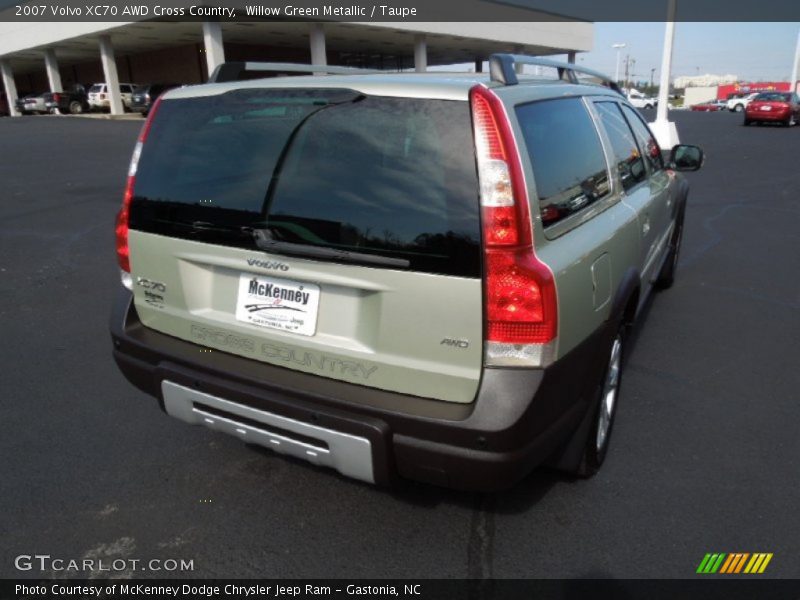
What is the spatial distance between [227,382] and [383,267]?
2.72 ft

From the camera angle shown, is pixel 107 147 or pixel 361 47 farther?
pixel 361 47

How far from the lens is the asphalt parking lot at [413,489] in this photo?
7.93 ft

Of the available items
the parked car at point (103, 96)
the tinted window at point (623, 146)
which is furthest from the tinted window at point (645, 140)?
the parked car at point (103, 96)

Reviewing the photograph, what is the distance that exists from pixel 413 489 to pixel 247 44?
43351mm

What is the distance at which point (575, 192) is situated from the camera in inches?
98.7

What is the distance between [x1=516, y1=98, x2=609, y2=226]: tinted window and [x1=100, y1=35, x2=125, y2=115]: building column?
39.3 metres

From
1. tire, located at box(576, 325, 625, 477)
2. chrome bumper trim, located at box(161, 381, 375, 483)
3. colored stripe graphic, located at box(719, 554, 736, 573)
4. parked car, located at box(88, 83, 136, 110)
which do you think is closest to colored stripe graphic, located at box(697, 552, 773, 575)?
colored stripe graphic, located at box(719, 554, 736, 573)

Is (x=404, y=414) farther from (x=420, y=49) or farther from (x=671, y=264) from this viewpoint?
(x=420, y=49)

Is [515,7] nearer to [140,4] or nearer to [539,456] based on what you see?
[140,4]

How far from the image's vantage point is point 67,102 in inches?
1508

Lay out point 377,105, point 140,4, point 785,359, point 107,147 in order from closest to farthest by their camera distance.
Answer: point 377,105 → point 785,359 → point 107,147 → point 140,4

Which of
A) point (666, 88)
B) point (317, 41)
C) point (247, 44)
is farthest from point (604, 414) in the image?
point (247, 44)

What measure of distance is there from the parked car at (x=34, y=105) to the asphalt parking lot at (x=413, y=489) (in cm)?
4175

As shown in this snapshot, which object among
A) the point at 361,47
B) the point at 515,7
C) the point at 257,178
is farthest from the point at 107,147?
the point at 515,7
